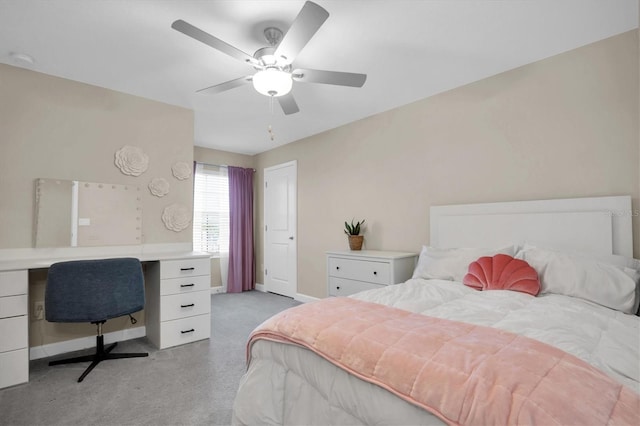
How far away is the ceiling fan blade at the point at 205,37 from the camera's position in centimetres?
161

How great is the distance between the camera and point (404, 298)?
5.77ft

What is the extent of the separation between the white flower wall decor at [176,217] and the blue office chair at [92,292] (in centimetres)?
90

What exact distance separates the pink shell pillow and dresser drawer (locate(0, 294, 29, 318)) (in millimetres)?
3131

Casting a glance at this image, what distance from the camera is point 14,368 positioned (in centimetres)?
220

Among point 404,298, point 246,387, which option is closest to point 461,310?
point 404,298

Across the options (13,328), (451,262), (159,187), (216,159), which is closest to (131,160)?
(159,187)

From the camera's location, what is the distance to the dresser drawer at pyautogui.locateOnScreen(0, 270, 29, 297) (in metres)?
2.18

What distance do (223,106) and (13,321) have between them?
2540mm

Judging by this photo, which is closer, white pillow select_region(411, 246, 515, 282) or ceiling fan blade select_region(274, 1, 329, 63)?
ceiling fan blade select_region(274, 1, 329, 63)

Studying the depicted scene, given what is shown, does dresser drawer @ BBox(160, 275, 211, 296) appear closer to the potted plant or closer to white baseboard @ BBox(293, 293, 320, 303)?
the potted plant

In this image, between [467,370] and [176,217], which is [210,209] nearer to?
[176,217]

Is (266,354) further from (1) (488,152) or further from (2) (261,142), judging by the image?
(2) (261,142)

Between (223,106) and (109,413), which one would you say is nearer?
(109,413)

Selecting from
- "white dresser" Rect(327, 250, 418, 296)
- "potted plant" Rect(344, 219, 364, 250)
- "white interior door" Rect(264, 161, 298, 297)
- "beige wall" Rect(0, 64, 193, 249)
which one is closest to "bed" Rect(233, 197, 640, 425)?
"white dresser" Rect(327, 250, 418, 296)
